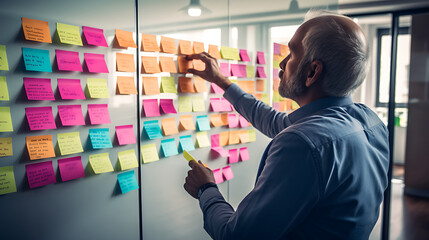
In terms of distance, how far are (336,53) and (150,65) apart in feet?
2.37

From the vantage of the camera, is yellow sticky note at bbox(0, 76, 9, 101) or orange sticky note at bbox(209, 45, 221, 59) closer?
yellow sticky note at bbox(0, 76, 9, 101)

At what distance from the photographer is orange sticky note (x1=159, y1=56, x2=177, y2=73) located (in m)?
1.30

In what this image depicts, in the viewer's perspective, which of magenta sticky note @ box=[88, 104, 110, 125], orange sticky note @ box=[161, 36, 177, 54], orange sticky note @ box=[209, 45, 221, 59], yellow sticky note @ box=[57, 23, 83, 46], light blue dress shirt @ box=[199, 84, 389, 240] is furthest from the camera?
orange sticky note @ box=[209, 45, 221, 59]

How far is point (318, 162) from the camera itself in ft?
2.46

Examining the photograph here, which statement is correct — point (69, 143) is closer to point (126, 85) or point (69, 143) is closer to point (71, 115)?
point (71, 115)

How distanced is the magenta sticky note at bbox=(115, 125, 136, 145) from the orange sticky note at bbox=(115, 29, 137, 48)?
313 millimetres

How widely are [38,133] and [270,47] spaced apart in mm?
1453

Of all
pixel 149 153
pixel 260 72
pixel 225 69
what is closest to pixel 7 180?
pixel 149 153

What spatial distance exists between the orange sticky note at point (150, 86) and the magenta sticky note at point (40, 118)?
0.38 meters

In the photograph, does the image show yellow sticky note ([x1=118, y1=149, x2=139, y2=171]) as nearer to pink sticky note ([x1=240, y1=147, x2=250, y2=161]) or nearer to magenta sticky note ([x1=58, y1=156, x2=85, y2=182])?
magenta sticky note ([x1=58, y1=156, x2=85, y2=182])

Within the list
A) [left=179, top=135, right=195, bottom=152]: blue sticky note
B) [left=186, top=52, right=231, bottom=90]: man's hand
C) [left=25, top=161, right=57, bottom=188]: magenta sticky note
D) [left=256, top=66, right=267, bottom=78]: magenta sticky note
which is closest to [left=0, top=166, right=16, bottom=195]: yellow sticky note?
[left=25, top=161, right=57, bottom=188]: magenta sticky note

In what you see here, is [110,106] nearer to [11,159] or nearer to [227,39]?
[11,159]

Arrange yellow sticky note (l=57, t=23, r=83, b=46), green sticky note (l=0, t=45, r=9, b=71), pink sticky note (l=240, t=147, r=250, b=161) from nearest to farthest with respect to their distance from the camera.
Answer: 1. green sticky note (l=0, t=45, r=9, b=71)
2. yellow sticky note (l=57, t=23, r=83, b=46)
3. pink sticky note (l=240, t=147, r=250, b=161)

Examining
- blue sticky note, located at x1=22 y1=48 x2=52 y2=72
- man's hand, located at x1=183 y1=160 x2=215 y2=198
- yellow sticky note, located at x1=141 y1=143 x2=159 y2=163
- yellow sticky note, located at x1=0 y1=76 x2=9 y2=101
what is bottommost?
man's hand, located at x1=183 y1=160 x2=215 y2=198
